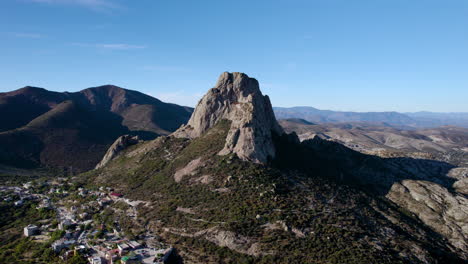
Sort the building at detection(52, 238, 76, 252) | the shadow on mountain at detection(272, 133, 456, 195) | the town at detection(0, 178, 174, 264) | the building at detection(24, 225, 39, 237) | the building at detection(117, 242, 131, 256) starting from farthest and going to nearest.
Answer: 1. the shadow on mountain at detection(272, 133, 456, 195)
2. the building at detection(24, 225, 39, 237)
3. the building at detection(52, 238, 76, 252)
4. the town at detection(0, 178, 174, 264)
5. the building at detection(117, 242, 131, 256)

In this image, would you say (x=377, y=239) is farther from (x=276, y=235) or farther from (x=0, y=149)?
(x=0, y=149)

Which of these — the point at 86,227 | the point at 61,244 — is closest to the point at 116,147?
the point at 86,227

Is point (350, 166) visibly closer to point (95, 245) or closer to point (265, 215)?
point (265, 215)

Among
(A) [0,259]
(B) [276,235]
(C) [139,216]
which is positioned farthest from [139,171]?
(B) [276,235]

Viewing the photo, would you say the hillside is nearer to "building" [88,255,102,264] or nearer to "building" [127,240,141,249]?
"building" [127,240,141,249]

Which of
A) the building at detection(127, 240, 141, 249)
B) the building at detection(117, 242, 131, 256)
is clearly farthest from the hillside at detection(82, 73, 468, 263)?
the building at detection(117, 242, 131, 256)

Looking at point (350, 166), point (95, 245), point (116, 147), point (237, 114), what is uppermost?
point (237, 114)
